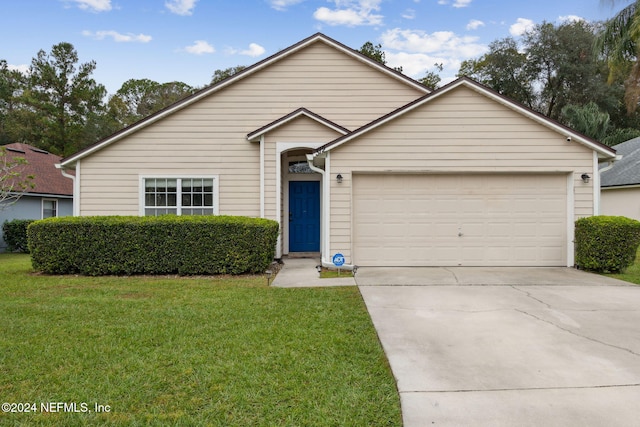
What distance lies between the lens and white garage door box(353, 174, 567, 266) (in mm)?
9039

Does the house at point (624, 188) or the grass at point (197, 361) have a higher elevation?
the house at point (624, 188)

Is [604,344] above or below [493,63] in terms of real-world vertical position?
below

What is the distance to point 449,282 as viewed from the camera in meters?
7.35

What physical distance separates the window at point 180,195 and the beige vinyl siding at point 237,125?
9.0 inches

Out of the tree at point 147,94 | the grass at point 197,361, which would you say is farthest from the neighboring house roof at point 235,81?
the tree at point 147,94

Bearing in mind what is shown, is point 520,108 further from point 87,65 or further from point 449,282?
point 87,65

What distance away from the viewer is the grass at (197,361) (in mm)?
2803

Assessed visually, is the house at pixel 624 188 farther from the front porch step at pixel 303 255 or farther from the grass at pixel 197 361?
the grass at pixel 197 361

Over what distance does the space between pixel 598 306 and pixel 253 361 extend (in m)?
5.14

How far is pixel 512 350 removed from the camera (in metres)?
4.00

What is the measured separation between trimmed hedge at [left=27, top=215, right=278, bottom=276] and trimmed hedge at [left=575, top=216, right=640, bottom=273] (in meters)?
7.01

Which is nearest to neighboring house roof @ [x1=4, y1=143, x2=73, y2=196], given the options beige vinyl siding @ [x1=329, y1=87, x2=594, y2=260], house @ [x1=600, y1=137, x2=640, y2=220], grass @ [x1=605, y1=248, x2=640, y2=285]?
beige vinyl siding @ [x1=329, y1=87, x2=594, y2=260]

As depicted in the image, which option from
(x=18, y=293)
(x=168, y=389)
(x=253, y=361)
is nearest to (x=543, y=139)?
(x=253, y=361)

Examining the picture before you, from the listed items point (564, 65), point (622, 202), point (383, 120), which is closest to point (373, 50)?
point (622, 202)
